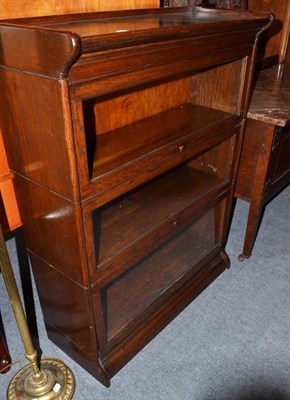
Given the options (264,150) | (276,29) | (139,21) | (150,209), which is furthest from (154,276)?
(276,29)

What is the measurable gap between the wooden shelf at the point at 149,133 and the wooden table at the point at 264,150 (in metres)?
0.21

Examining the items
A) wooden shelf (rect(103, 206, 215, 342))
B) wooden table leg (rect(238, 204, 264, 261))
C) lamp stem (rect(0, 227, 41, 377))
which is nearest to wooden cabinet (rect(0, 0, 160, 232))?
lamp stem (rect(0, 227, 41, 377))

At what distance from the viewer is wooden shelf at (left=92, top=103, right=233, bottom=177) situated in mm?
910

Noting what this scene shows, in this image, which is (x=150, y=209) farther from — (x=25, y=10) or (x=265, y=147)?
(x=25, y=10)

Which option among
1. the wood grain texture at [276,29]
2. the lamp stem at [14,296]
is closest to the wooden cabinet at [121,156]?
the lamp stem at [14,296]

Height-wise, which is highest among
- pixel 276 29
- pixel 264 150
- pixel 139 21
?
pixel 139 21

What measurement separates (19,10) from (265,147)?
925 mm

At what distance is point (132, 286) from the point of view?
1.29 m

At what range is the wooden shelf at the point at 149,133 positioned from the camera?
910 mm

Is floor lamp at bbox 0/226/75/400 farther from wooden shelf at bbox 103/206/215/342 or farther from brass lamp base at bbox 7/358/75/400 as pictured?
wooden shelf at bbox 103/206/215/342

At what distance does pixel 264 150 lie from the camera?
139 cm

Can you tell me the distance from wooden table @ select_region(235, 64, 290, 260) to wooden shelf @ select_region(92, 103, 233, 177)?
0.69 feet

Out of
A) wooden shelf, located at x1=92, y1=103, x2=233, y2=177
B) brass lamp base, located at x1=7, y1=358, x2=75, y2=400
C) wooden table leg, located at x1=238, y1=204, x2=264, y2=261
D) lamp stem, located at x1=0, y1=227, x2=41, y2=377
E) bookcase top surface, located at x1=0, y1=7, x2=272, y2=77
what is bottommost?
brass lamp base, located at x1=7, y1=358, x2=75, y2=400

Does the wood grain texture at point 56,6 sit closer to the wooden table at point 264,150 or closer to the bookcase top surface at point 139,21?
the bookcase top surface at point 139,21
